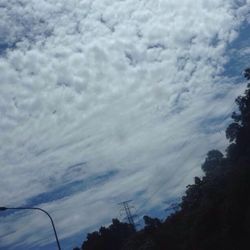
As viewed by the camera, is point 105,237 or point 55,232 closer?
point 55,232

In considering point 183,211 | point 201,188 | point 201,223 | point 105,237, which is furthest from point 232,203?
point 105,237

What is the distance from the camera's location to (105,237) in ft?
331

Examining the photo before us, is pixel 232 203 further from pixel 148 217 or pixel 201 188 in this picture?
pixel 148 217

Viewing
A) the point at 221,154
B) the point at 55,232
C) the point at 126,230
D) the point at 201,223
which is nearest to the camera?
the point at 55,232

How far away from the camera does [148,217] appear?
7956cm

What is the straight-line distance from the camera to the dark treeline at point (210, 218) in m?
34.8

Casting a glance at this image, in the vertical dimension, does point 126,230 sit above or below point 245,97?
below

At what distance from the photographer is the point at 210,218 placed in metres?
40.9

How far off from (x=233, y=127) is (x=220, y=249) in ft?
203

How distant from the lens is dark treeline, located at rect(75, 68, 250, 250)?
34812mm

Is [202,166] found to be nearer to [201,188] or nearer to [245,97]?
[245,97]

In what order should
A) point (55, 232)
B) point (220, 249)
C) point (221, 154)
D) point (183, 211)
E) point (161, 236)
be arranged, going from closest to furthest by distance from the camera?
point (55, 232)
point (220, 249)
point (161, 236)
point (183, 211)
point (221, 154)

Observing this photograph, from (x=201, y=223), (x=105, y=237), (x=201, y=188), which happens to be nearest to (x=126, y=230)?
(x=105, y=237)

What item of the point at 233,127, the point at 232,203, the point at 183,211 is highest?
the point at 233,127
